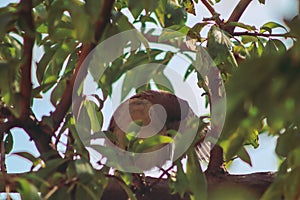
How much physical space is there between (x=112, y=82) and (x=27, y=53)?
0.75ft

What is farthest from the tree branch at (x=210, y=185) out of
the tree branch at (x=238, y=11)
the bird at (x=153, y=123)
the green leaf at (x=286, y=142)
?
the tree branch at (x=238, y=11)

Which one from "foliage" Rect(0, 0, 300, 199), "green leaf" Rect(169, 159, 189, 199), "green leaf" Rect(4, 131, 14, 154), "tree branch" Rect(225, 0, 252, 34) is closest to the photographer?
"foliage" Rect(0, 0, 300, 199)

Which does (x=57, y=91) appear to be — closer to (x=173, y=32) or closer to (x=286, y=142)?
(x=173, y=32)

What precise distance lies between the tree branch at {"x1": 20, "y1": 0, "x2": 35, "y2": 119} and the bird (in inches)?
6.6

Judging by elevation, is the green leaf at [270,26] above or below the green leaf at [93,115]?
above

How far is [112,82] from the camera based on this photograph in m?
1.09

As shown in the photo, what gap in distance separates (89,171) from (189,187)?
8.5 inches

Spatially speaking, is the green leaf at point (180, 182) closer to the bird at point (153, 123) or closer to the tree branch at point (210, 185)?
the bird at point (153, 123)

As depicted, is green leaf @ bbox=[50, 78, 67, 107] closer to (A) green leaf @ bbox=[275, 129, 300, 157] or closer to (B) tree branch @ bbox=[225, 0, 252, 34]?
Answer: (A) green leaf @ bbox=[275, 129, 300, 157]

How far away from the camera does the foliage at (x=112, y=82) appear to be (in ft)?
1.73

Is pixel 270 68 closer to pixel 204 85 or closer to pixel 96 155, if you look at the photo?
pixel 96 155

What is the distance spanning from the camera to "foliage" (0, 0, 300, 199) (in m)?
0.53

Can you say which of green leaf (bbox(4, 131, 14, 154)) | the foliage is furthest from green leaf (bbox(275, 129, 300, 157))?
green leaf (bbox(4, 131, 14, 154))

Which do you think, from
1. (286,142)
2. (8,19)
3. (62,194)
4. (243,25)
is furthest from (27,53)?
(243,25)
